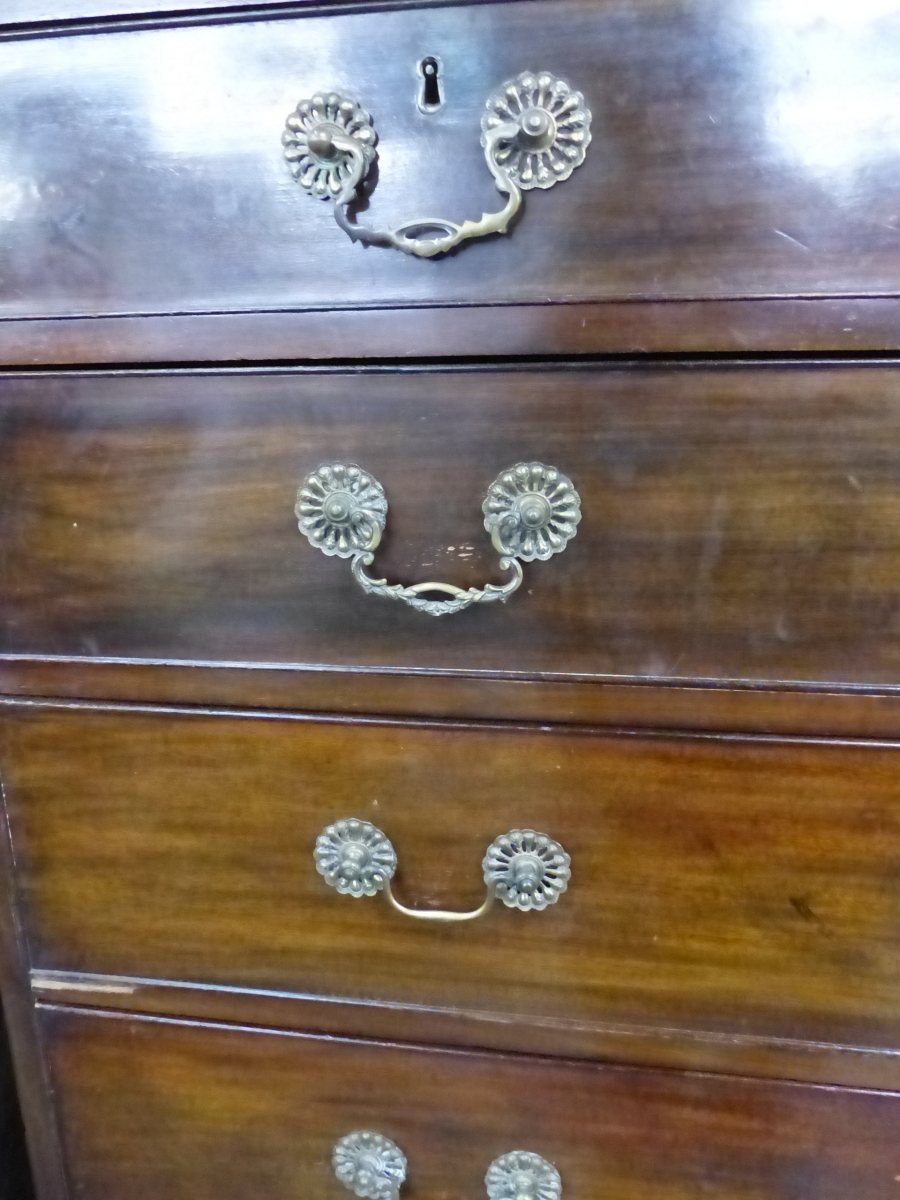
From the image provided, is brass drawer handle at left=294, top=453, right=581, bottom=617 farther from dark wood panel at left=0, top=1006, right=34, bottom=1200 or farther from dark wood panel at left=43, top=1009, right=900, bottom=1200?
dark wood panel at left=0, top=1006, right=34, bottom=1200

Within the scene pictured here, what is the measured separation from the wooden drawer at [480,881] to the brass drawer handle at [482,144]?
27 centimetres

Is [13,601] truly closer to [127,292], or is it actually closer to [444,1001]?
[127,292]

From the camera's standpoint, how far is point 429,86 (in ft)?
1.55

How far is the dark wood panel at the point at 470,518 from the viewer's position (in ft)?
1.62

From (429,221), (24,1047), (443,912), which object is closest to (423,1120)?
(443,912)

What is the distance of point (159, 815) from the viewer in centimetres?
61

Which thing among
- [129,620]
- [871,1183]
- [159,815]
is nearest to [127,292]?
[129,620]

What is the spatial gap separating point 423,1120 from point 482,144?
0.59 meters

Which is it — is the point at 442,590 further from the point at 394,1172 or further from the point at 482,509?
the point at 394,1172

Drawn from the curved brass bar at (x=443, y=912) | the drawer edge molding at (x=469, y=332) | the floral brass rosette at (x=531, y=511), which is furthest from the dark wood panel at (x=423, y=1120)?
the drawer edge molding at (x=469, y=332)

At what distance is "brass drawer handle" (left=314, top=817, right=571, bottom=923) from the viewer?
0.56 m

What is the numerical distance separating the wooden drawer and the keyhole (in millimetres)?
334

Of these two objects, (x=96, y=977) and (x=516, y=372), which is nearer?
(x=516, y=372)

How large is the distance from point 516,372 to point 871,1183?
533 mm
